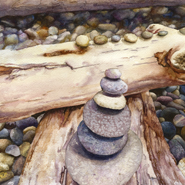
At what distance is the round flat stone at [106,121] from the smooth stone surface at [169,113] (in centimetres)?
125

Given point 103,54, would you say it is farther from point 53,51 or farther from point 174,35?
point 174,35

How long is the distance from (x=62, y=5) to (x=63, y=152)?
2.62 m

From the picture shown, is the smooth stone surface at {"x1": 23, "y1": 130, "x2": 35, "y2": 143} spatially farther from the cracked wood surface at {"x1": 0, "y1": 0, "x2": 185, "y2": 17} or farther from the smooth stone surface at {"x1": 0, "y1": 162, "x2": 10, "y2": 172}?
the cracked wood surface at {"x1": 0, "y1": 0, "x2": 185, "y2": 17}

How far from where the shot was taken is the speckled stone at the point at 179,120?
2.35m

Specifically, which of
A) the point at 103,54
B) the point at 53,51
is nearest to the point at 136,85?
the point at 103,54

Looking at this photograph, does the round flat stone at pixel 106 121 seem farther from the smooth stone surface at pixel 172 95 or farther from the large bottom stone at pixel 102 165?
the smooth stone surface at pixel 172 95

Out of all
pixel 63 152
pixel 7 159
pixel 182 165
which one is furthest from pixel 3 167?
pixel 182 165

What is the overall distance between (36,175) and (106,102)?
35.3 inches

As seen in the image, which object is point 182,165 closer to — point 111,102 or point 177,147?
point 177,147

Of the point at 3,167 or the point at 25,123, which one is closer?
the point at 3,167

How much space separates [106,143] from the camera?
1.45 metres

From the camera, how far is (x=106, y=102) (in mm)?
1351

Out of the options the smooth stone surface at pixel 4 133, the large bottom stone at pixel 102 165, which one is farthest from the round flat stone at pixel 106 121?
the smooth stone surface at pixel 4 133

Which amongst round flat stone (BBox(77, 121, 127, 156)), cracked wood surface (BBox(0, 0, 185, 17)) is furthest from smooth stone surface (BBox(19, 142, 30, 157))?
cracked wood surface (BBox(0, 0, 185, 17))
